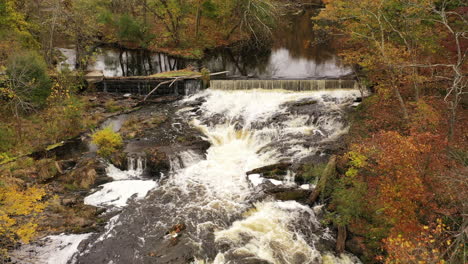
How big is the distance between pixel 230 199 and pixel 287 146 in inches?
220

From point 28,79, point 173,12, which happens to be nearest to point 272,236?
point 28,79

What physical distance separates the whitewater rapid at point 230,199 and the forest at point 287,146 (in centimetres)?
11

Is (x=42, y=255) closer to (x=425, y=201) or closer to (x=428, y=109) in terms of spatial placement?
(x=425, y=201)

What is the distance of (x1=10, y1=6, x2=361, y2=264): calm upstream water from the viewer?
1155 cm

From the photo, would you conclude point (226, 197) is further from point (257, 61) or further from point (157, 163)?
point (257, 61)

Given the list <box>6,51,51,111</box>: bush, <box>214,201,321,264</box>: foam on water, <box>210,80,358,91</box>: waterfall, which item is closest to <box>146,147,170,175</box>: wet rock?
<box>214,201,321,264</box>: foam on water

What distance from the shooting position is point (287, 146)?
18.4 metres

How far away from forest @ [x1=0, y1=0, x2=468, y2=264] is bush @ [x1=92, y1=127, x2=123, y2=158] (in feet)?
0.21

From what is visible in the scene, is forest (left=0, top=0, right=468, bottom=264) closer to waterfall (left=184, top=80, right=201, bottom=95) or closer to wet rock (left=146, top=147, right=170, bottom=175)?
wet rock (left=146, top=147, right=170, bottom=175)

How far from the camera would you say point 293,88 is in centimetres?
2519

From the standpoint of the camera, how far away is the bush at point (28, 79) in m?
18.0

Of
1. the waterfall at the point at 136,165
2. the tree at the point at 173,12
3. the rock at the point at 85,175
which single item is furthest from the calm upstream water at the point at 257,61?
the waterfall at the point at 136,165

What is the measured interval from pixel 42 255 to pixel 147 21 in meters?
34.6

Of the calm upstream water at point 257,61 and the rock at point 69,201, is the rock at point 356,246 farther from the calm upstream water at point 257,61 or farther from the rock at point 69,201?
the calm upstream water at point 257,61
